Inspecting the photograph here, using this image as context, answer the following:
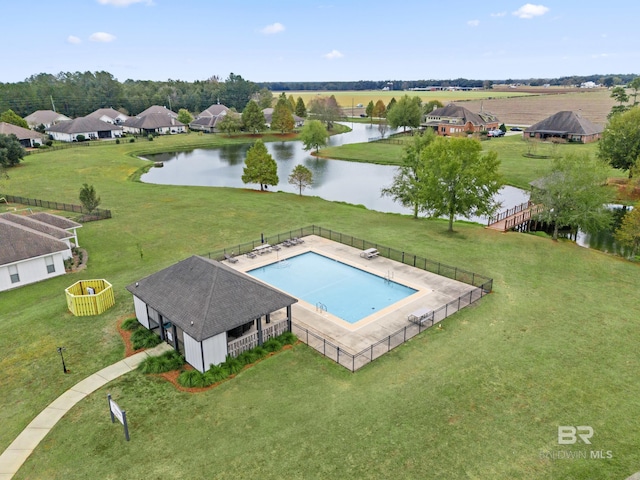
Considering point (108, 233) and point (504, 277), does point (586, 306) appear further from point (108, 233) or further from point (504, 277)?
point (108, 233)

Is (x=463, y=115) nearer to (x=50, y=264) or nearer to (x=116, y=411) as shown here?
(x=50, y=264)

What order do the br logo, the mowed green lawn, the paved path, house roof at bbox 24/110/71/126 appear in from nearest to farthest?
the mowed green lawn, the paved path, the br logo, house roof at bbox 24/110/71/126

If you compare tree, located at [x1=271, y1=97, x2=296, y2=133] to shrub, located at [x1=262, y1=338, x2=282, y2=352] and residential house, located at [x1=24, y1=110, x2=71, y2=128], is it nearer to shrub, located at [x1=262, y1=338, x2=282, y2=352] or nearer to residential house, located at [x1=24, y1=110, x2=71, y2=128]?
residential house, located at [x1=24, y1=110, x2=71, y2=128]

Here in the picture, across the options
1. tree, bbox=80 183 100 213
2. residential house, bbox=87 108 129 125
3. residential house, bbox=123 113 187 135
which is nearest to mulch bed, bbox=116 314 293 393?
tree, bbox=80 183 100 213

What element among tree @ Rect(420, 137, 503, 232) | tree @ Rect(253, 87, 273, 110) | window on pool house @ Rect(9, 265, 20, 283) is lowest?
window on pool house @ Rect(9, 265, 20, 283)

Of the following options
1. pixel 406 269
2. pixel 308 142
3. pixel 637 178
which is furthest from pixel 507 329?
pixel 308 142

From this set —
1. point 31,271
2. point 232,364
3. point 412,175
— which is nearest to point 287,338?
point 232,364

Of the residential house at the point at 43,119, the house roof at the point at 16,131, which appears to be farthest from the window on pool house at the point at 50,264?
the residential house at the point at 43,119

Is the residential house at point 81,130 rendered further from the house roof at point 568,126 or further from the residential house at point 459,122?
the house roof at point 568,126
